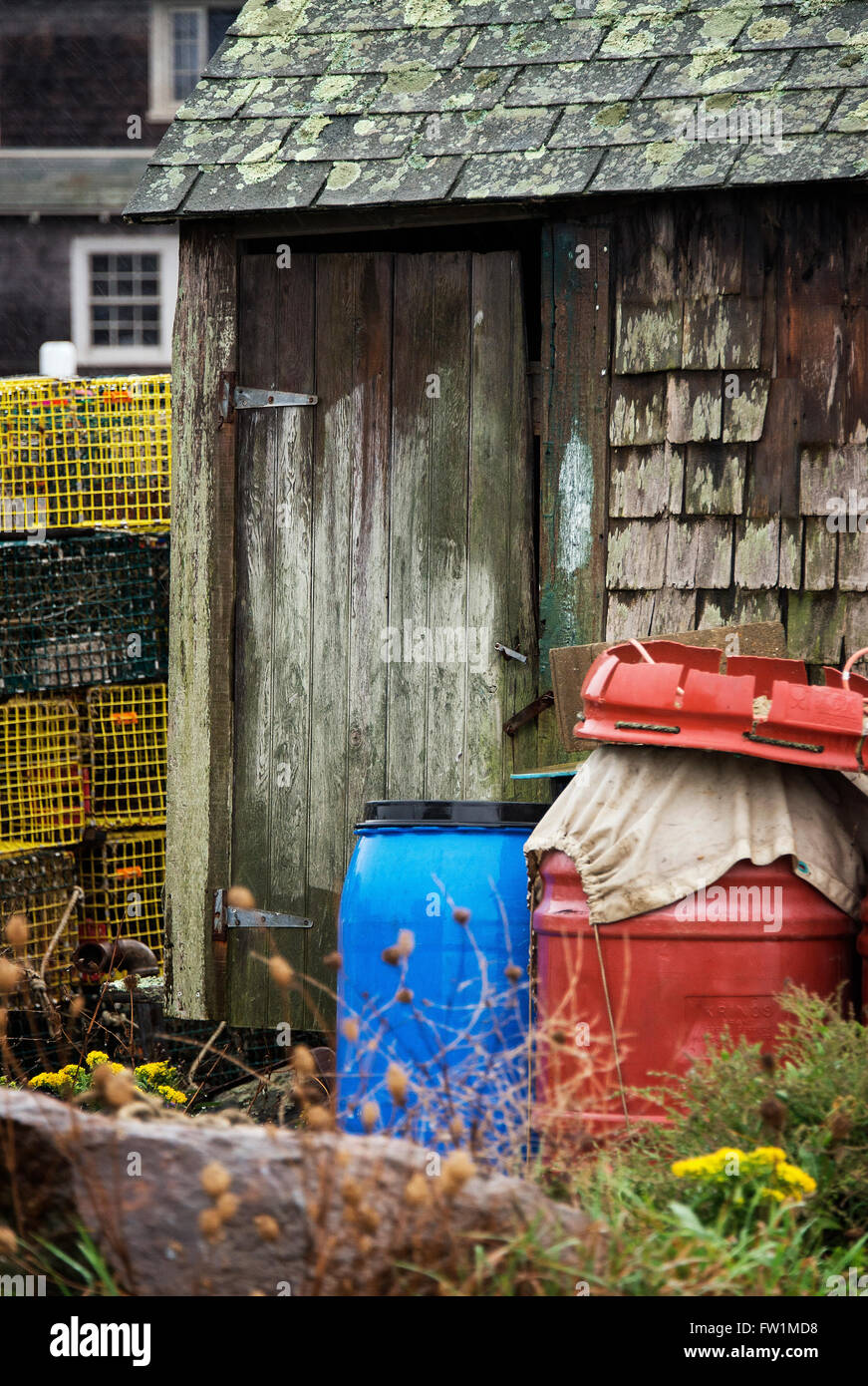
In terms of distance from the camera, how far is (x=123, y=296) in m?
14.8

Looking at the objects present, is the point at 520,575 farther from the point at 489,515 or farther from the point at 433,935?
the point at 433,935

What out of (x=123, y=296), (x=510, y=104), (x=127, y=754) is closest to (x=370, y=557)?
(x=510, y=104)

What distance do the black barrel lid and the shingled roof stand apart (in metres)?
1.98

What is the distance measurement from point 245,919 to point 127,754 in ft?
6.53

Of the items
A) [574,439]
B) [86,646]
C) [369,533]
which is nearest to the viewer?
[574,439]

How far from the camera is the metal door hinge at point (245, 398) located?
5.34m

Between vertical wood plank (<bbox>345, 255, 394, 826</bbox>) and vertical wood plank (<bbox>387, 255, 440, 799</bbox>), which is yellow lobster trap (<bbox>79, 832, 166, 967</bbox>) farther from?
vertical wood plank (<bbox>387, 255, 440, 799</bbox>)

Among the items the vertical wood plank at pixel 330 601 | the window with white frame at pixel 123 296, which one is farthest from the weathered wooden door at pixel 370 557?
the window with white frame at pixel 123 296

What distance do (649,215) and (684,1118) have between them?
3.04m

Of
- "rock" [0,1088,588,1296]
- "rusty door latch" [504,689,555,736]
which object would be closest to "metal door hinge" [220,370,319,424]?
"rusty door latch" [504,689,555,736]

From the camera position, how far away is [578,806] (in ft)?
12.5

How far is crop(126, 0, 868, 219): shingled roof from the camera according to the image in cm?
473
